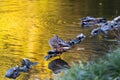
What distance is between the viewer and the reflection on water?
10961 millimetres

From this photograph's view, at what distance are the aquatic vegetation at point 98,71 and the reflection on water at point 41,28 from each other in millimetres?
3250

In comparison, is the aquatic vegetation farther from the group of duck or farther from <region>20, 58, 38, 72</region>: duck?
<region>20, 58, 38, 72</region>: duck

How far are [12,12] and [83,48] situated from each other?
8.43 metres

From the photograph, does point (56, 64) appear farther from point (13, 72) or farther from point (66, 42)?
point (66, 42)

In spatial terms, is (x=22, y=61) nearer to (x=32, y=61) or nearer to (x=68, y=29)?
(x=32, y=61)

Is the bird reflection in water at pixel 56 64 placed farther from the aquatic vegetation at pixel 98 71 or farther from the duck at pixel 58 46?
the aquatic vegetation at pixel 98 71

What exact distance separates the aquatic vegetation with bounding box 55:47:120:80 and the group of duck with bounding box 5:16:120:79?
3.78 m

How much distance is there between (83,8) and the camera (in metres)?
20.8

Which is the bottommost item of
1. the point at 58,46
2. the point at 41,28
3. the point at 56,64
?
the point at 41,28

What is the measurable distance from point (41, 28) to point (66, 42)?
136 inches

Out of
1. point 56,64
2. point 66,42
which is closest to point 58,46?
point 66,42

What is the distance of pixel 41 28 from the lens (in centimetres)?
1586

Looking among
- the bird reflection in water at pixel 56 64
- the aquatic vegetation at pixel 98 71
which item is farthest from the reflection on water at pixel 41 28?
the aquatic vegetation at pixel 98 71

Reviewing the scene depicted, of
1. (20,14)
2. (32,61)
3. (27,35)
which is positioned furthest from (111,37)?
(20,14)
